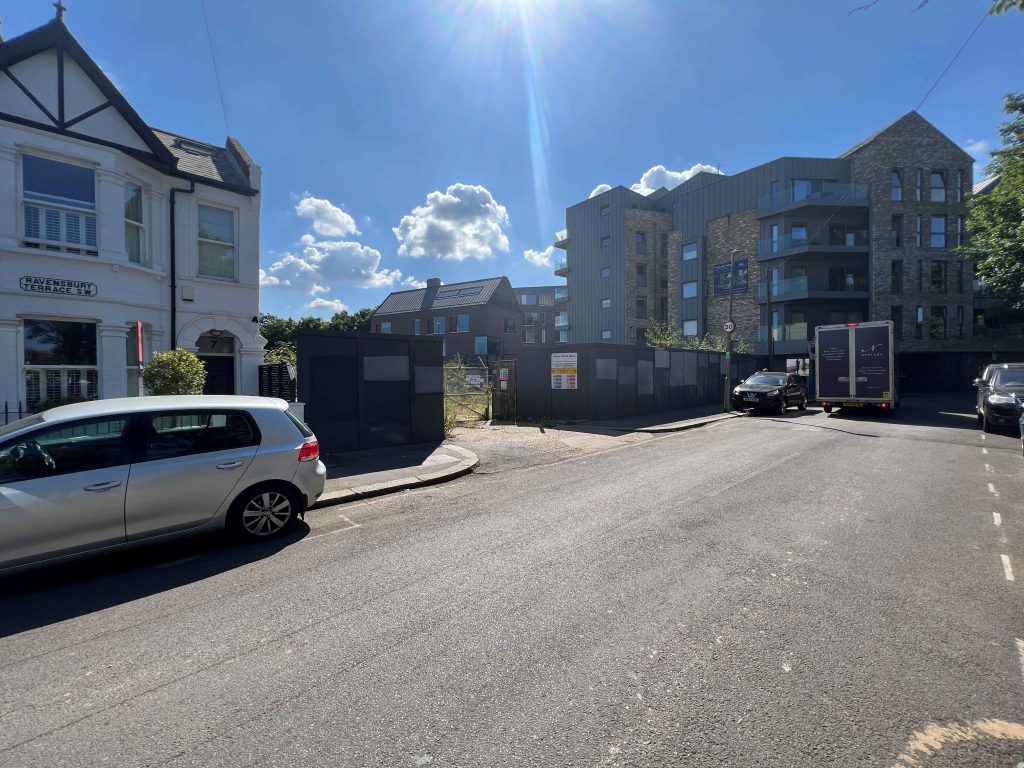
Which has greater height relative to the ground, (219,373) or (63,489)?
(219,373)

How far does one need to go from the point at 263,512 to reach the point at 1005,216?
92.2ft

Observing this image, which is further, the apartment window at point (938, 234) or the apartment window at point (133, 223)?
the apartment window at point (938, 234)

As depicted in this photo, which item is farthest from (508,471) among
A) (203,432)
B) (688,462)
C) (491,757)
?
(491,757)

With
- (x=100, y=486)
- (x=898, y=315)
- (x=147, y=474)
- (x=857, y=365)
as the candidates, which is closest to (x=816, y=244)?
(x=898, y=315)

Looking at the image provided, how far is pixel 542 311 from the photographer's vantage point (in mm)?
68750

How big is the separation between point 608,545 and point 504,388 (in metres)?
11.8

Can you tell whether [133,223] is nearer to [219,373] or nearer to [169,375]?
[219,373]

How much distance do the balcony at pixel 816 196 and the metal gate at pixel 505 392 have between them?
27436 millimetres

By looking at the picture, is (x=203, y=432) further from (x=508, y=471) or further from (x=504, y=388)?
(x=504, y=388)

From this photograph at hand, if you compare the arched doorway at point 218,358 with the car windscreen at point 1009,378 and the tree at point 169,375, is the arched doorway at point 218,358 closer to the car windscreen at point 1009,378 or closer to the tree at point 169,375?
the tree at point 169,375

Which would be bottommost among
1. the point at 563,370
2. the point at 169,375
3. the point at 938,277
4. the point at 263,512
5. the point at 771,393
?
the point at 263,512

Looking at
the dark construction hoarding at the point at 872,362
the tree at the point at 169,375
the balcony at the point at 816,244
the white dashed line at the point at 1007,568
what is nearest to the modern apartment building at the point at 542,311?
the balcony at the point at 816,244

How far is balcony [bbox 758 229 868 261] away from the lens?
32.3m

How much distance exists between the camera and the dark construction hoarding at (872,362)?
16.1 meters
